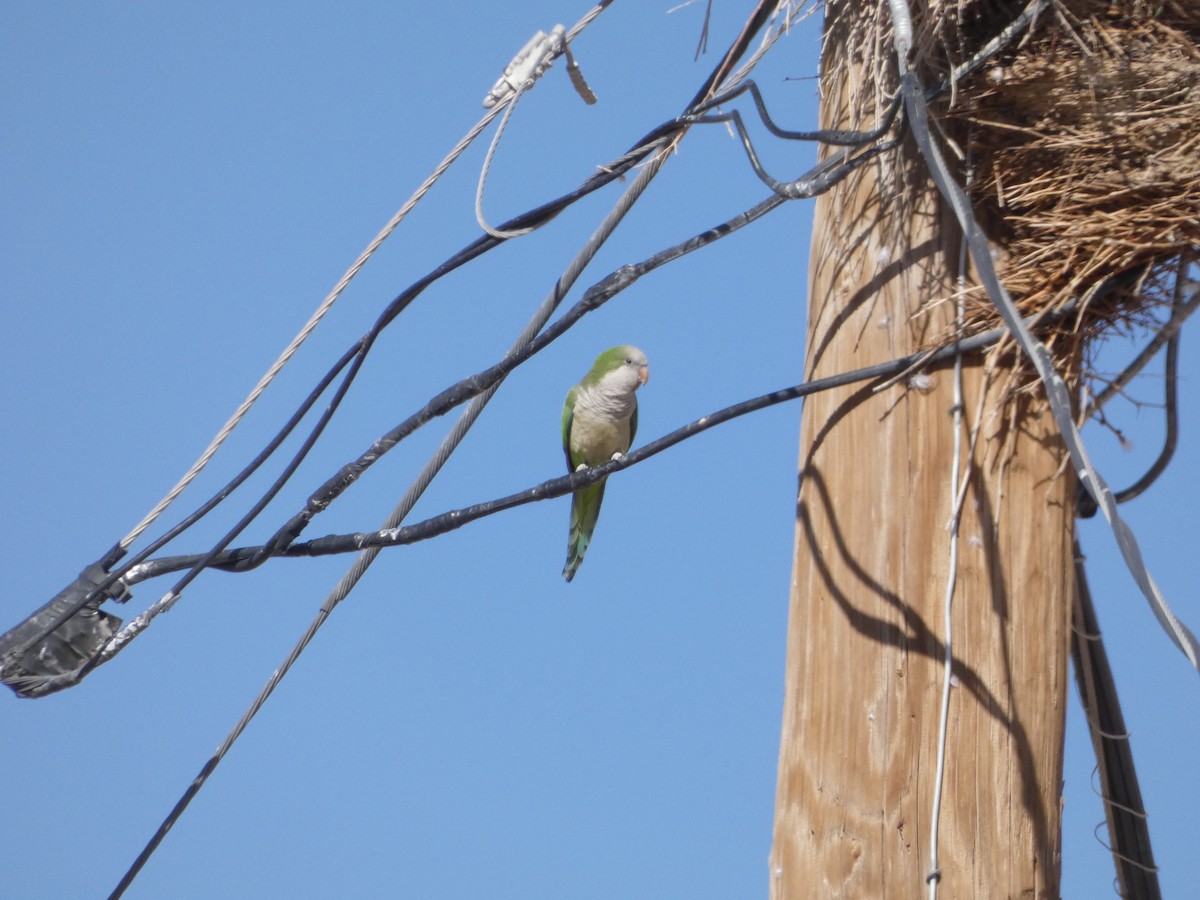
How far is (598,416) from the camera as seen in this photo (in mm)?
6105

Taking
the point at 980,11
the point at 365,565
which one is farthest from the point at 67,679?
the point at 980,11

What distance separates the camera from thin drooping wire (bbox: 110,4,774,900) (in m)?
3.17

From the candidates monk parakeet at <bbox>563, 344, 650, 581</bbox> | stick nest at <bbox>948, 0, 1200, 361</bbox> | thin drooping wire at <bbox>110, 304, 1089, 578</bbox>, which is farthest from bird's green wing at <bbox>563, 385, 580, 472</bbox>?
stick nest at <bbox>948, 0, 1200, 361</bbox>

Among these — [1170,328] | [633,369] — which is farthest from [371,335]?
[633,369]

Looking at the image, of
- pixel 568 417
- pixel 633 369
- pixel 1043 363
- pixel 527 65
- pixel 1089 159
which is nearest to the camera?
pixel 1043 363

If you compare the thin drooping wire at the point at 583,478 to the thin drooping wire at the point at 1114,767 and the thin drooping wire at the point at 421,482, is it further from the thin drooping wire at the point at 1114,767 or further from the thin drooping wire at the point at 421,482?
the thin drooping wire at the point at 1114,767

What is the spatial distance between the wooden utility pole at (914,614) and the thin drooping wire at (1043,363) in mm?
253

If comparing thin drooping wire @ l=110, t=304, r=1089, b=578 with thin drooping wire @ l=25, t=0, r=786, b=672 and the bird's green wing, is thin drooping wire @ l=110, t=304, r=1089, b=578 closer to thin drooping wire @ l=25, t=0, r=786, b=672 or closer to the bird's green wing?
thin drooping wire @ l=25, t=0, r=786, b=672

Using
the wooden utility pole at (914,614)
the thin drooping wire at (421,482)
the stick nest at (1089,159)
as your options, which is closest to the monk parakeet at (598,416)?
the thin drooping wire at (421,482)

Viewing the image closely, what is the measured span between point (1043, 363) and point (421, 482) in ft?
5.90

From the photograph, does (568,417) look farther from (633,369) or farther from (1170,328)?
(1170,328)

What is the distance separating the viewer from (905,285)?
260 centimetres

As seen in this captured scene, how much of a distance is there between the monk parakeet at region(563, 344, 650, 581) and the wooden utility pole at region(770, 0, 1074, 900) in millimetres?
3226

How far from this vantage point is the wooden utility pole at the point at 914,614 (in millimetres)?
2271
